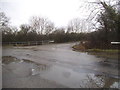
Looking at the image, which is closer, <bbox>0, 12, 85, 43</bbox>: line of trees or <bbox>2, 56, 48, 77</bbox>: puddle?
<bbox>2, 56, 48, 77</bbox>: puddle

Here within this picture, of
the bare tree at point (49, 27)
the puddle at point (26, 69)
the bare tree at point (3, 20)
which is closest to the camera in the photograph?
the puddle at point (26, 69)

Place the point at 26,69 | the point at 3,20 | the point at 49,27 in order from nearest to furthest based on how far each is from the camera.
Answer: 1. the point at 26,69
2. the point at 3,20
3. the point at 49,27

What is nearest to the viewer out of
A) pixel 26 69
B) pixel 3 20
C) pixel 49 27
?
pixel 26 69

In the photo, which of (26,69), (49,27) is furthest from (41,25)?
(26,69)

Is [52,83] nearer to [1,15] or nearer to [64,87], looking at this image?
[64,87]

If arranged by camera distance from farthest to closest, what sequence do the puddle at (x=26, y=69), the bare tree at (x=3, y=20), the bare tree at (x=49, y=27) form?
the bare tree at (x=49, y=27), the bare tree at (x=3, y=20), the puddle at (x=26, y=69)

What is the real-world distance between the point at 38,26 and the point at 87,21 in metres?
36.0

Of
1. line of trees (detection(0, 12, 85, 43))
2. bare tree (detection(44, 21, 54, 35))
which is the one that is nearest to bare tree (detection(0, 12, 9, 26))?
line of trees (detection(0, 12, 85, 43))

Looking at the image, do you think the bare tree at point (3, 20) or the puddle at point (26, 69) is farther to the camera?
the bare tree at point (3, 20)

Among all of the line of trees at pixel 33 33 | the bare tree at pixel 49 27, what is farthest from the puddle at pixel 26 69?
the bare tree at pixel 49 27

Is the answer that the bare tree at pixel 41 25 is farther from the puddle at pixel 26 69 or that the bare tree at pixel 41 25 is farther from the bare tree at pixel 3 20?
the puddle at pixel 26 69

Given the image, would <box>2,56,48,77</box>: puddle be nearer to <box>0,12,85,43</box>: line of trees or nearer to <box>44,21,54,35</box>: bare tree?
<box>0,12,85,43</box>: line of trees

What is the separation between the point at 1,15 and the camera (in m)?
34.8

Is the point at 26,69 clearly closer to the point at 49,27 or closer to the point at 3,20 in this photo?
the point at 3,20
